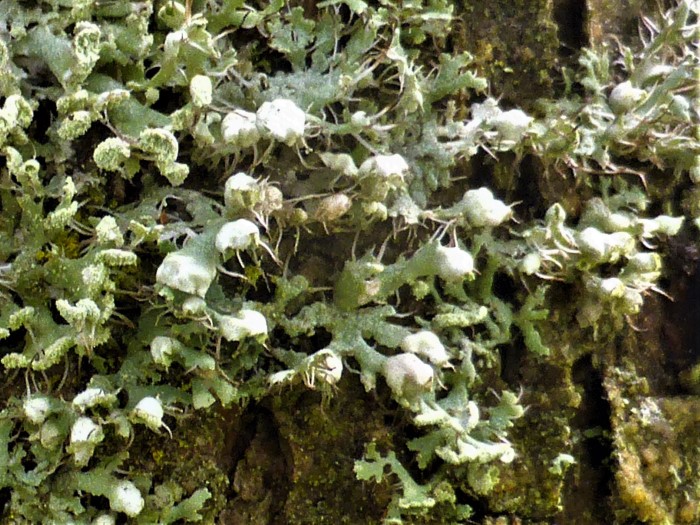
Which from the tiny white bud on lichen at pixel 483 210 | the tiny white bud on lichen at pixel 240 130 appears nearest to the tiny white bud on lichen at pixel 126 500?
the tiny white bud on lichen at pixel 240 130

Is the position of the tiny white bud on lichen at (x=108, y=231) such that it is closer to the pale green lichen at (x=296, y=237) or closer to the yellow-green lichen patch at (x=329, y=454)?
the pale green lichen at (x=296, y=237)

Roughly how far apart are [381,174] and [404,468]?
1.67 ft

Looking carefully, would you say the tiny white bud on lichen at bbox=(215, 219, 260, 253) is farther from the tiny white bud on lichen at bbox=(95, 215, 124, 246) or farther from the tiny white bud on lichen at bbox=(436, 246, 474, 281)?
the tiny white bud on lichen at bbox=(436, 246, 474, 281)

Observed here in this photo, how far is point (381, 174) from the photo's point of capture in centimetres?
116

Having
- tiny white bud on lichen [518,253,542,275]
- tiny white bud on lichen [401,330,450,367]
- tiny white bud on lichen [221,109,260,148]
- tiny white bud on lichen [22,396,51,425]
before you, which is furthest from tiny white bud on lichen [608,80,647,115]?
tiny white bud on lichen [22,396,51,425]

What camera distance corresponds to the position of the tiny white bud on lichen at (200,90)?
1104mm

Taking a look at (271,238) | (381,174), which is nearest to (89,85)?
(271,238)

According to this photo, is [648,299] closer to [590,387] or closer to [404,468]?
[590,387]

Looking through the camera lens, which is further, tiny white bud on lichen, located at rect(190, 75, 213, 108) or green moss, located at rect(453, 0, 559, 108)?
green moss, located at rect(453, 0, 559, 108)

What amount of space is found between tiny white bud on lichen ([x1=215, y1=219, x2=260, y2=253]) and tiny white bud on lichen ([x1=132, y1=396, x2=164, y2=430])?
0.81ft

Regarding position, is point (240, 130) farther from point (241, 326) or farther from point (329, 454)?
point (329, 454)

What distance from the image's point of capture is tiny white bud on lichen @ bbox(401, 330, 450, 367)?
47.1 inches

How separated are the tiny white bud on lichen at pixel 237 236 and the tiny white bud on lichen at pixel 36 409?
0.35 m

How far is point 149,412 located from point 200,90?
18.7 inches
